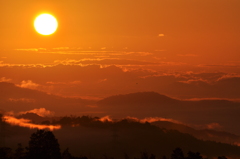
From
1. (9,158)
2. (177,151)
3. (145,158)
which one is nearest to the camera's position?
(9,158)

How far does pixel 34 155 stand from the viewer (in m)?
146

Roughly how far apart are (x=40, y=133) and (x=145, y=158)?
5698cm

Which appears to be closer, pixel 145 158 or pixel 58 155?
pixel 58 155

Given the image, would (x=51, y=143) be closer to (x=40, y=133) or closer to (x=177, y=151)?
(x=40, y=133)

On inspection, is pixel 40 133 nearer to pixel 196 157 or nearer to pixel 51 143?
pixel 51 143

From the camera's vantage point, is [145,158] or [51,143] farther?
[145,158]

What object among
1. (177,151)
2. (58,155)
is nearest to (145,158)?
(177,151)

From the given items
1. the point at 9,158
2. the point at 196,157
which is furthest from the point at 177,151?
the point at 9,158

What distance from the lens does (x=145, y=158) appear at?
19462 centimetres

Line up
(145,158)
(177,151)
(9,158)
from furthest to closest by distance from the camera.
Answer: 1. (145,158)
2. (177,151)
3. (9,158)

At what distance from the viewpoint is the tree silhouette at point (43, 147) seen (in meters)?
146

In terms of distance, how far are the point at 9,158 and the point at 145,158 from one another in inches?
2586

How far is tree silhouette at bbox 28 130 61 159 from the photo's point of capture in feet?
480

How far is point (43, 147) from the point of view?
14838cm
